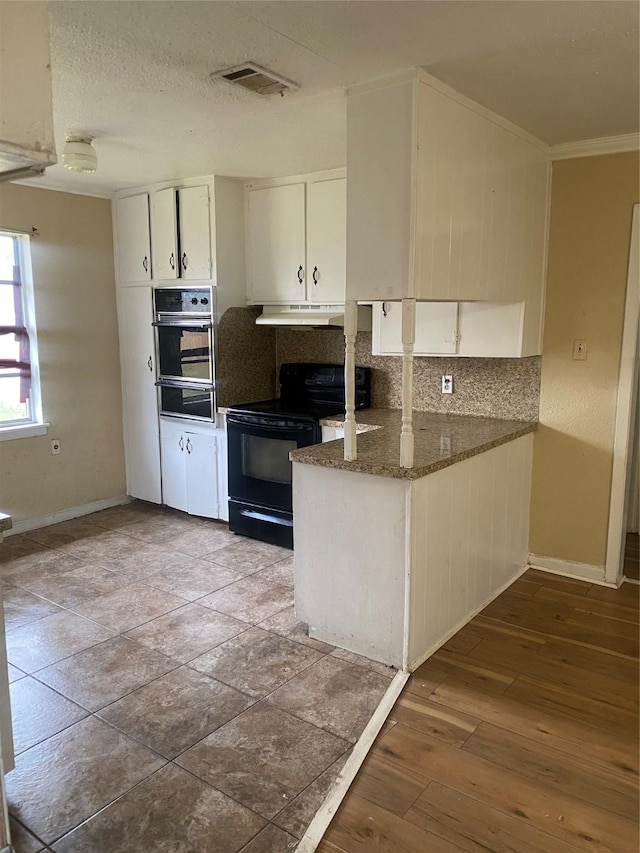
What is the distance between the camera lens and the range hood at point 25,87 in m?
1.45

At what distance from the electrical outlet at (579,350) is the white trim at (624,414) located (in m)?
0.19

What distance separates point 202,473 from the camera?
4.56m

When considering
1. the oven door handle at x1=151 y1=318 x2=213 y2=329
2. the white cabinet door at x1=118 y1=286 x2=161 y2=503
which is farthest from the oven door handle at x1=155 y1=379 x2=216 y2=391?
the oven door handle at x1=151 y1=318 x2=213 y2=329

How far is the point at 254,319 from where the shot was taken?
4590 millimetres

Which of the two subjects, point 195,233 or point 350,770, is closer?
point 350,770

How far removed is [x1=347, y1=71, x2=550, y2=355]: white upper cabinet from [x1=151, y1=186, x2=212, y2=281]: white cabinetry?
6.55 feet

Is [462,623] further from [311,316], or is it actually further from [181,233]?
[181,233]

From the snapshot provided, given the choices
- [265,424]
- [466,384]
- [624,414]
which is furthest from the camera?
[265,424]

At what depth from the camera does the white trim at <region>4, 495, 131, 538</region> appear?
4445 millimetres

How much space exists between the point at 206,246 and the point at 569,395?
249 centimetres

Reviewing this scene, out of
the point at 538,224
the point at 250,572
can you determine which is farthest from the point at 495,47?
the point at 250,572

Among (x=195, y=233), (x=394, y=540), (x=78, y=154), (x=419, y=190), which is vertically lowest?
(x=394, y=540)

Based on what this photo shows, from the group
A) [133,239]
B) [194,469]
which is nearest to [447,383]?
[194,469]

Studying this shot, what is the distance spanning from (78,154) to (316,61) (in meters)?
1.52
